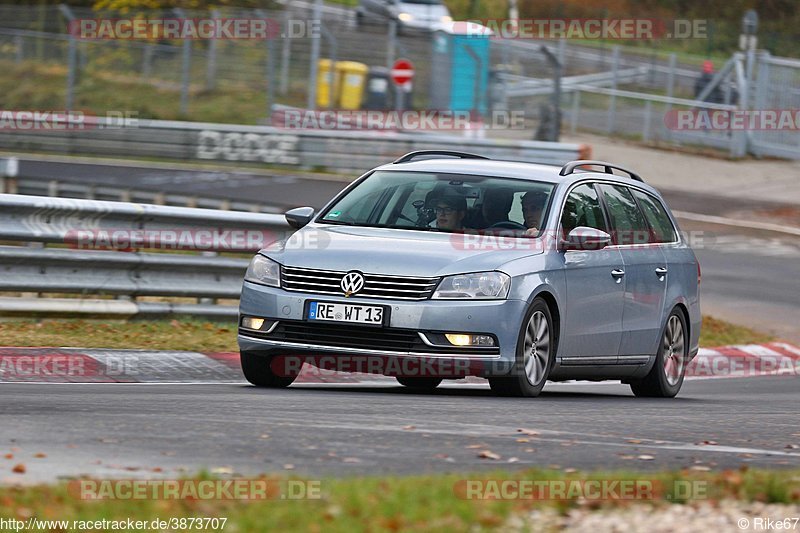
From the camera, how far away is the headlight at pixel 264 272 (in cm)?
973

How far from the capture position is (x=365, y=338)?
9.41m

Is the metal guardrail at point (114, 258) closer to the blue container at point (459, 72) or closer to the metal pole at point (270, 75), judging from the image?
the blue container at point (459, 72)

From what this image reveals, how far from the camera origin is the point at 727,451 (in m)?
7.46

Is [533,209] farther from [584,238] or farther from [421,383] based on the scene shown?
[421,383]

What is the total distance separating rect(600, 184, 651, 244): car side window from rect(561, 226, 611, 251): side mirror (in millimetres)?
760

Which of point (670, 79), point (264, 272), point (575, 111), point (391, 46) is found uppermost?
point (391, 46)

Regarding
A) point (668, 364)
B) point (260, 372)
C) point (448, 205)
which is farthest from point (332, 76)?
point (260, 372)

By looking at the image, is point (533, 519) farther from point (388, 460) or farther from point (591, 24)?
point (591, 24)

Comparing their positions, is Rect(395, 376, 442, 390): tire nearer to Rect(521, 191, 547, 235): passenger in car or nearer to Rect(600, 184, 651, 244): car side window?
Rect(521, 191, 547, 235): passenger in car

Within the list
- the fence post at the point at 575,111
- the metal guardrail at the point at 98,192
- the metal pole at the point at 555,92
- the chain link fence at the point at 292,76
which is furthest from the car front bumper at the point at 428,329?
the fence post at the point at 575,111

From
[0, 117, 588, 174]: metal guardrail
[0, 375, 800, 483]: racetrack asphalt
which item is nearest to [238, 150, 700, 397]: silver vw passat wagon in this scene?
[0, 375, 800, 483]: racetrack asphalt

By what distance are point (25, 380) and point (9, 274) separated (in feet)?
7.91

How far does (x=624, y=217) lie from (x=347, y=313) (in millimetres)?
2968

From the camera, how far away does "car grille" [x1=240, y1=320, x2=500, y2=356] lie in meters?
9.35
